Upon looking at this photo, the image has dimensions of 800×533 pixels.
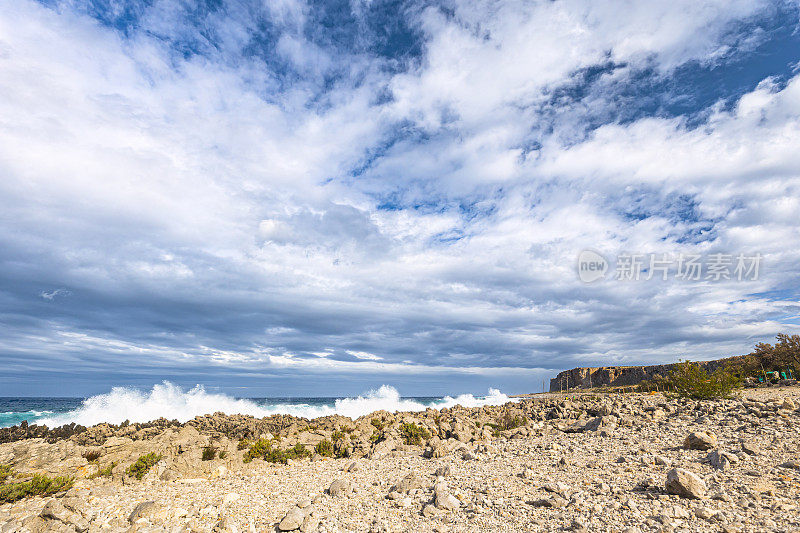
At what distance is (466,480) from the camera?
1027 cm

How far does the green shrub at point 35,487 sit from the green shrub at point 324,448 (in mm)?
8064

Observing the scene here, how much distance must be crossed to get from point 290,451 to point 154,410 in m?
26.4

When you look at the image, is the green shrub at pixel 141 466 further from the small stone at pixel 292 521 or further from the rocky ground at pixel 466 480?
the small stone at pixel 292 521

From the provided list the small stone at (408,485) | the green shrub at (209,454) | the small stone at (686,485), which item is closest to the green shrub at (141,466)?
the green shrub at (209,454)

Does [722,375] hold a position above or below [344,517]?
above

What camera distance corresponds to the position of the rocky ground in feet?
24.0

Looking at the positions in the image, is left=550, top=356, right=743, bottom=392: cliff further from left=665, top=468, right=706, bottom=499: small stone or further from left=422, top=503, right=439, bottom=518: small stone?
left=422, top=503, right=439, bottom=518: small stone

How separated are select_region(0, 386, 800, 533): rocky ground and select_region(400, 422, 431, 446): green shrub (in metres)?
0.12

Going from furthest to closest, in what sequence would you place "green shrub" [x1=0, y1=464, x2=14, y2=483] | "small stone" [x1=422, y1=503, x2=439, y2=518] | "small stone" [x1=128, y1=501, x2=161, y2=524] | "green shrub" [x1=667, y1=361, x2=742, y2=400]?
"green shrub" [x1=667, y1=361, x2=742, y2=400]
"green shrub" [x1=0, y1=464, x2=14, y2=483]
"small stone" [x1=128, y1=501, x2=161, y2=524]
"small stone" [x1=422, y1=503, x2=439, y2=518]

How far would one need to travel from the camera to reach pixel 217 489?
1188cm

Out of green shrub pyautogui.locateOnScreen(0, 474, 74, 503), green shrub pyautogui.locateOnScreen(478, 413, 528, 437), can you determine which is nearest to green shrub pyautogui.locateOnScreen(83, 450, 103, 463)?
green shrub pyautogui.locateOnScreen(0, 474, 74, 503)

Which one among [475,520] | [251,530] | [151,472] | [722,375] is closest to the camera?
[475,520]

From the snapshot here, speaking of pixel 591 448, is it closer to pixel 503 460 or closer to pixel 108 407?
pixel 503 460

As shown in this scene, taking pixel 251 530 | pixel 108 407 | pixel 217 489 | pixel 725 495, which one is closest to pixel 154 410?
pixel 108 407
